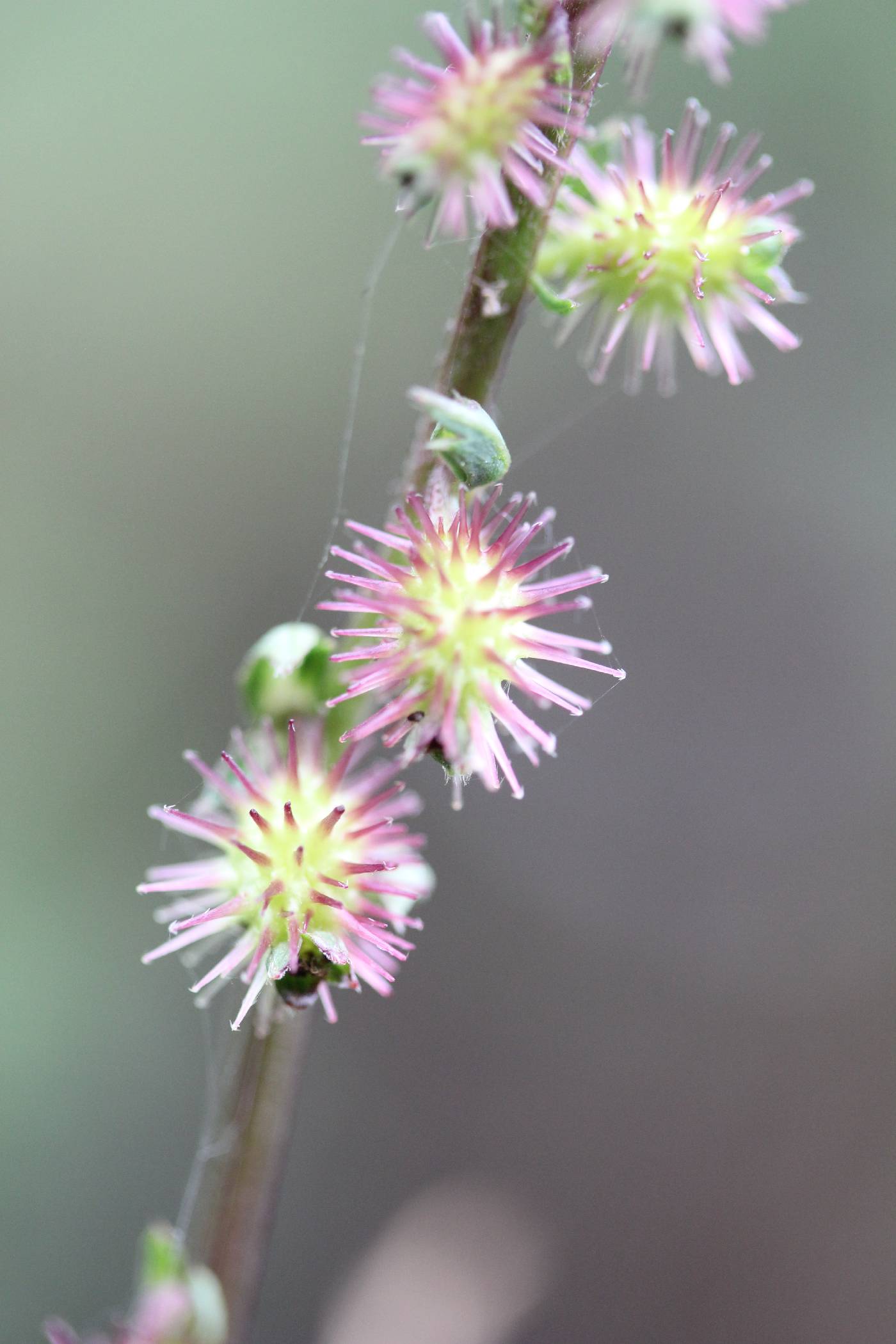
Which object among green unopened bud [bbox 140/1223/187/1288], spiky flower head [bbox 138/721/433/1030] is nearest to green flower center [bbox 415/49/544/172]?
spiky flower head [bbox 138/721/433/1030]

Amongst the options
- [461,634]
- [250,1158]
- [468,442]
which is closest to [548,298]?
[468,442]

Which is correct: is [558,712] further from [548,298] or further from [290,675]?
[548,298]

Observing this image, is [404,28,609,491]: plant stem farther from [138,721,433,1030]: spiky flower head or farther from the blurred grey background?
the blurred grey background

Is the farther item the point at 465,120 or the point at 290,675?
the point at 290,675

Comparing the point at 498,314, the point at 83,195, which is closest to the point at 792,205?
the point at 83,195

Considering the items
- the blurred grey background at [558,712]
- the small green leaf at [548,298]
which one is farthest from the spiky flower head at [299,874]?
the blurred grey background at [558,712]

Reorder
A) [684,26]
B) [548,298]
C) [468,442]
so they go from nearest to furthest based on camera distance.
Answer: [684,26]
[468,442]
[548,298]

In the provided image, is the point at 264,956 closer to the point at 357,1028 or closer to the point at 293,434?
the point at 357,1028

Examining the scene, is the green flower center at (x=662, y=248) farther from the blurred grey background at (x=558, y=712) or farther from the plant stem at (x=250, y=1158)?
the blurred grey background at (x=558, y=712)
